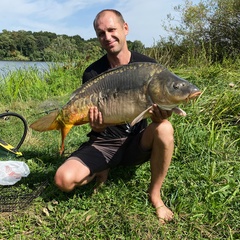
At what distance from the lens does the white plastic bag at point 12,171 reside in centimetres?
292

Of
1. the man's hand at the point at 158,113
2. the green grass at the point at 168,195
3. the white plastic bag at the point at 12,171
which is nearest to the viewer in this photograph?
the man's hand at the point at 158,113

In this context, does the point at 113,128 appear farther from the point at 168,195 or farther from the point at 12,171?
the point at 12,171

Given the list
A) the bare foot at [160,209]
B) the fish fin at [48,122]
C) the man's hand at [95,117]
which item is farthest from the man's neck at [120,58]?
the bare foot at [160,209]

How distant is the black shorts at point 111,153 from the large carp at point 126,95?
369 mm

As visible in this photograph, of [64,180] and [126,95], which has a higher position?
[126,95]

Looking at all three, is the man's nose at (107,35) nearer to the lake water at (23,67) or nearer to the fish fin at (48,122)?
the fish fin at (48,122)

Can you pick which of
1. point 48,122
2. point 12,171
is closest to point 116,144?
point 48,122

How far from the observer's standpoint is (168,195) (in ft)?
8.87

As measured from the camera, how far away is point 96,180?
291 cm

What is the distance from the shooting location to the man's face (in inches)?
105

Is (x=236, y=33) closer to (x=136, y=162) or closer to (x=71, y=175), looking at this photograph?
(x=136, y=162)

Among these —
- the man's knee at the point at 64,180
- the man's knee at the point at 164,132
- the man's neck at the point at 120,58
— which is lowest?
the man's knee at the point at 64,180

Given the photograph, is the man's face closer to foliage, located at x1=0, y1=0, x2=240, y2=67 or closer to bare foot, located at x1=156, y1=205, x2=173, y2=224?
bare foot, located at x1=156, y1=205, x2=173, y2=224

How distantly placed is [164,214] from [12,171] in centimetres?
149
